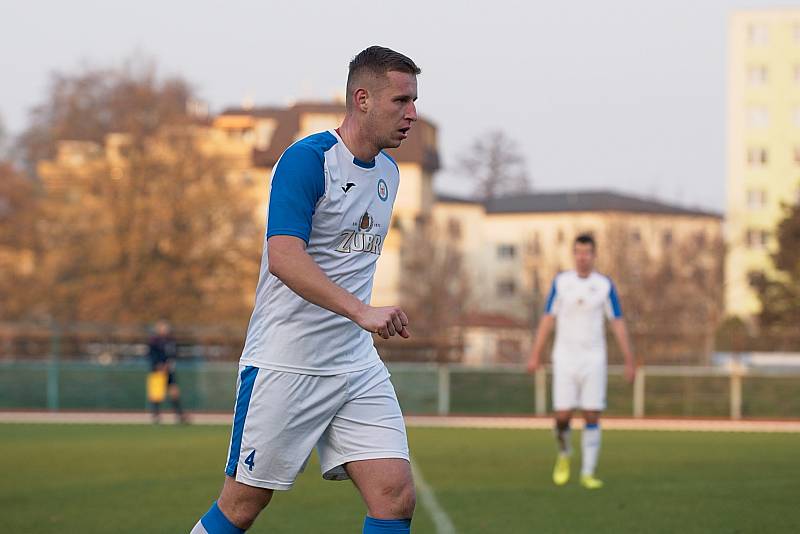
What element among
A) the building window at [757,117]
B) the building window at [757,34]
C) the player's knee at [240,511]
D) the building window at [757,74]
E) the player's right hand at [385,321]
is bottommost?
the player's knee at [240,511]

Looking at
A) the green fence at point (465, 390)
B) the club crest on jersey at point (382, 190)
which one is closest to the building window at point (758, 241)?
the green fence at point (465, 390)

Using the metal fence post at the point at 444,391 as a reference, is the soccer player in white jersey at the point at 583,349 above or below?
above

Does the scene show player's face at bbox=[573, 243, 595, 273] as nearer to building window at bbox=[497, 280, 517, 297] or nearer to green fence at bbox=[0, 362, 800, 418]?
green fence at bbox=[0, 362, 800, 418]

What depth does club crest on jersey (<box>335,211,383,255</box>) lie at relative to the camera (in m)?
5.21

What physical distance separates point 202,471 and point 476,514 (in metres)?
5.03

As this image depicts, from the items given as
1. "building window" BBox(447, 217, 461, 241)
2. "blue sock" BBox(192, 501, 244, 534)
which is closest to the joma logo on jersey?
"blue sock" BBox(192, 501, 244, 534)

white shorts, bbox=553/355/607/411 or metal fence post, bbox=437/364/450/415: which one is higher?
white shorts, bbox=553/355/607/411

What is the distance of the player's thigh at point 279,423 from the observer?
521 cm

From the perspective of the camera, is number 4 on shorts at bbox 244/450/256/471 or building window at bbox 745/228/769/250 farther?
building window at bbox 745/228/769/250

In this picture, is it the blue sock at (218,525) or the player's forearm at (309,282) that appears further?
the blue sock at (218,525)

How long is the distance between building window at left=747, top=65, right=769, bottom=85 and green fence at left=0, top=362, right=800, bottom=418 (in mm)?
69715

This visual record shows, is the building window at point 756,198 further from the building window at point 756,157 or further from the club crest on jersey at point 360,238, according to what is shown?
the club crest on jersey at point 360,238

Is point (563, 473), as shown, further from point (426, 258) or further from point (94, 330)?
point (426, 258)

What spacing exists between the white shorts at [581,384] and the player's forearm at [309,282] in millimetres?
8017
